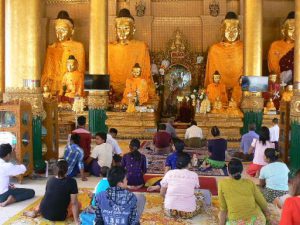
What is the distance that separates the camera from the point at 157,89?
1680cm

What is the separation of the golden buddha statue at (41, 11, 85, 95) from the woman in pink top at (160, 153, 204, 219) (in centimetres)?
1194

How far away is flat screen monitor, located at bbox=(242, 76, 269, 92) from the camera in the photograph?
41.7ft

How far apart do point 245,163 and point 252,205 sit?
5.10m

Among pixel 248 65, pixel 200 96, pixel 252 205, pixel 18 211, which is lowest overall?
pixel 18 211

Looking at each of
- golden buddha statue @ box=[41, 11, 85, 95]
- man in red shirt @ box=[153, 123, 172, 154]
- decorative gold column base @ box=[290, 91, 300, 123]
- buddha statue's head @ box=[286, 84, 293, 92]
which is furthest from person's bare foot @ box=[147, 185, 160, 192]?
golden buddha statue @ box=[41, 11, 85, 95]

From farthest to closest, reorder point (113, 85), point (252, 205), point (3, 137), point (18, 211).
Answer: point (113, 85) → point (3, 137) → point (18, 211) → point (252, 205)

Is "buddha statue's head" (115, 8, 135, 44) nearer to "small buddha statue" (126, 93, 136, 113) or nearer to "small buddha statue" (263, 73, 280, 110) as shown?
"small buddha statue" (126, 93, 136, 113)

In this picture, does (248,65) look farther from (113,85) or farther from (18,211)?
(18,211)

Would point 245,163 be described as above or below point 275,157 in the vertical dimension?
below

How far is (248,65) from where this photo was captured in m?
13.7

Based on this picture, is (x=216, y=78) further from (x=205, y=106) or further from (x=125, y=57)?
(x=125, y=57)

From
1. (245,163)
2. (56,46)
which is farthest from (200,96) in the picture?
(56,46)

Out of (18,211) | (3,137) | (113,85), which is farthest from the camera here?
(113,85)

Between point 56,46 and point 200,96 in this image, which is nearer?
point 200,96
